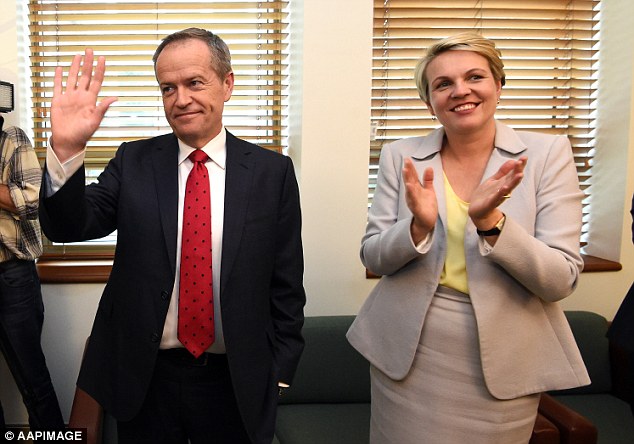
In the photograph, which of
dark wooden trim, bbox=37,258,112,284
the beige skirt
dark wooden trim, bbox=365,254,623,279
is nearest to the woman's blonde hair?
the beige skirt

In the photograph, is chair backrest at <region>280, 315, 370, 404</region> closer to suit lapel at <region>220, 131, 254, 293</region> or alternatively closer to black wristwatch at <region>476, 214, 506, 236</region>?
suit lapel at <region>220, 131, 254, 293</region>

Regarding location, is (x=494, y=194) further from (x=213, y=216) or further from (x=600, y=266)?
(x=600, y=266)

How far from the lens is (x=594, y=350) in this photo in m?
3.03

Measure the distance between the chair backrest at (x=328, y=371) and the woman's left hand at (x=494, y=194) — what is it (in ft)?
4.99

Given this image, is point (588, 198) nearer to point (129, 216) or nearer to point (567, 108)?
point (567, 108)

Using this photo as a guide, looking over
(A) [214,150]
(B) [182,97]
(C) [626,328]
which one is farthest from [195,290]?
(C) [626,328]

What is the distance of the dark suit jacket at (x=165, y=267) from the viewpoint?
1.58 metres

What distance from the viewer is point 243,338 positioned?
1.61m

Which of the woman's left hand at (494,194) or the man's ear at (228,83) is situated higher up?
the man's ear at (228,83)

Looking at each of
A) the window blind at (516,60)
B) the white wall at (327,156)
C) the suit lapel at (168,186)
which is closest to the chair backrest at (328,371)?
the white wall at (327,156)

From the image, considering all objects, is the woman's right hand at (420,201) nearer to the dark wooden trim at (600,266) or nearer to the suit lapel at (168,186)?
the suit lapel at (168,186)

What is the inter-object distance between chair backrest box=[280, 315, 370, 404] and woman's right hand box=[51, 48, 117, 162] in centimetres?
168

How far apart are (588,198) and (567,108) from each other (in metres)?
0.52

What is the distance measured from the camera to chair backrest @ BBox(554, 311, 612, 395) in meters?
3.02
